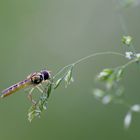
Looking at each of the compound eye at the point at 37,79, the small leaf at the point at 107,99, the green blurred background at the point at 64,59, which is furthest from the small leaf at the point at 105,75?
the green blurred background at the point at 64,59

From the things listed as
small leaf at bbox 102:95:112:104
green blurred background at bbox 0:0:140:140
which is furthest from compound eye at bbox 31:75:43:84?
green blurred background at bbox 0:0:140:140

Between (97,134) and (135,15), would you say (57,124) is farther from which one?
(135,15)

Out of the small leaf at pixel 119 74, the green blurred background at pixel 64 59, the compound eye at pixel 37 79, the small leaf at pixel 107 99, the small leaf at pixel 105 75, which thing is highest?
the green blurred background at pixel 64 59

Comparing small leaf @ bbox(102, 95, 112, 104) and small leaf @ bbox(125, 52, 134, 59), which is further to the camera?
small leaf @ bbox(102, 95, 112, 104)

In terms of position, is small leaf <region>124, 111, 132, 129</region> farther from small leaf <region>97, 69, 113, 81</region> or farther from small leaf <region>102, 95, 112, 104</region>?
small leaf <region>97, 69, 113, 81</region>

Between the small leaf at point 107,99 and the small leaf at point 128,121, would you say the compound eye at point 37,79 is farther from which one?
the small leaf at point 128,121

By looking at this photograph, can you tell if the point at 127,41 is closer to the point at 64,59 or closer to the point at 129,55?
the point at 129,55

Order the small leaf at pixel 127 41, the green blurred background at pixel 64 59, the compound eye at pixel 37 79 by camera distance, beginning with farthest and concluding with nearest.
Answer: the green blurred background at pixel 64 59 < the compound eye at pixel 37 79 < the small leaf at pixel 127 41

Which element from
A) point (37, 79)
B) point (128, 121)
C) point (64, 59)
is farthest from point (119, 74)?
point (64, 59)

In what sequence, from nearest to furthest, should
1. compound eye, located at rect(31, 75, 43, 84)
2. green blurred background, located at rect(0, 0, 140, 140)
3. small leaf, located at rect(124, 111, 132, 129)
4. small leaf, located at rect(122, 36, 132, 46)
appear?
small leaf, located at rect(122, 36, 132, 46) → small leaf, located at rect(124, 111, 132, 129) → compound eye, located at rect(31, 75, 43, 84) → green blurred background, located at rect(0, 0, 140, 140)
